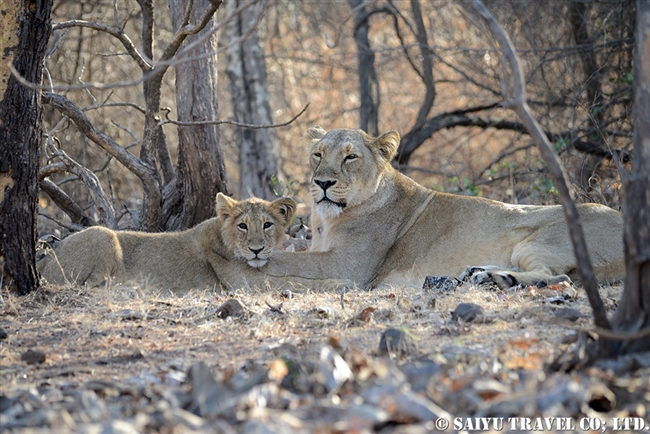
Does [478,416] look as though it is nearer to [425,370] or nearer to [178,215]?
[425,370]

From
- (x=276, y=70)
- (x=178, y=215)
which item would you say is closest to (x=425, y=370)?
(x=178, y=215)

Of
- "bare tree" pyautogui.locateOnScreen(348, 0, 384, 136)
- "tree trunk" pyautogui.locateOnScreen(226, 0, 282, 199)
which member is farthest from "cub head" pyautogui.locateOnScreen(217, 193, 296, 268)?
"bare tree" pyautogui.locateOnScreen(348, 0, 384, 136)

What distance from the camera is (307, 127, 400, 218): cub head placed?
6633 mm

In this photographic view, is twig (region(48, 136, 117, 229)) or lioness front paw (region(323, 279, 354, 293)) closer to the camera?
lioness front paw (region(323, 279, 354, 293))

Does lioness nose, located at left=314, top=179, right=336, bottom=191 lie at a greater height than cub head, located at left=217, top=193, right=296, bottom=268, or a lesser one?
greater

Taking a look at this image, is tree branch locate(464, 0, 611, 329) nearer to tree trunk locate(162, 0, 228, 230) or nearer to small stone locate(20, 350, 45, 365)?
small stone locate(20, 350, 45, 365)

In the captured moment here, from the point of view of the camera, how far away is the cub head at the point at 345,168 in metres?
6.63

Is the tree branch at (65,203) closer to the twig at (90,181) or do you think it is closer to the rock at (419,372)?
the twig at (90,181)

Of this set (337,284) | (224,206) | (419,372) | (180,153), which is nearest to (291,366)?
(419,372)

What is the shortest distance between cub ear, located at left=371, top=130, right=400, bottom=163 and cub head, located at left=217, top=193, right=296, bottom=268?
909mm

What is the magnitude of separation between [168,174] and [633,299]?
6.34 meters

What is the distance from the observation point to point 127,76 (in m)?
13.1

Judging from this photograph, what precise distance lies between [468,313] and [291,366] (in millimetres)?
1466

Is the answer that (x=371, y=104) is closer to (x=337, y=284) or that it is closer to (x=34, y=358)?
(x=337, y=284)
